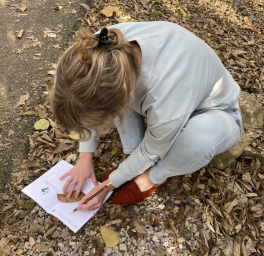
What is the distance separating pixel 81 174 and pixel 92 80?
964 mm

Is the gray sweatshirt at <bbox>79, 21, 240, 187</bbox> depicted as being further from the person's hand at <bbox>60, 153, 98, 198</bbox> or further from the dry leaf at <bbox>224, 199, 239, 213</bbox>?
the dry leaf at <bbox>224, 199, 239, 213</bbox>

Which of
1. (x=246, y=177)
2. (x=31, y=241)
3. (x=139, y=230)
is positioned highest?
(x=246, y=177)

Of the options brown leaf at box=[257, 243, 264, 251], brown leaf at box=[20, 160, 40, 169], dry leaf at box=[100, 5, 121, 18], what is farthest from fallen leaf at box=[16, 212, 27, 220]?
dry leaf at box=[100, 5, 121, 18]

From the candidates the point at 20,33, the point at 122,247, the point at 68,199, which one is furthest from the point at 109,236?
the point at 20,33

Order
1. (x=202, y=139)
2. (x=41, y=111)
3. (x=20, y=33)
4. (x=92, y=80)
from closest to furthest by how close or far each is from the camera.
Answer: (x=92, y=80) → (x=202, y=139) → (x=41, y=111) → (x=20, y=33)

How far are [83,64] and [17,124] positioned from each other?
1.40 meters

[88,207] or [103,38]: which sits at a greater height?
[103,38]

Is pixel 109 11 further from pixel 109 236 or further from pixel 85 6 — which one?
pixel 109 236

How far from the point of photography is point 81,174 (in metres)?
1.67

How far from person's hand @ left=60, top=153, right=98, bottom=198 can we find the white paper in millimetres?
51

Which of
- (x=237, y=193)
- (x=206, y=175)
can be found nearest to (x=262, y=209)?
(x=237, y=193)

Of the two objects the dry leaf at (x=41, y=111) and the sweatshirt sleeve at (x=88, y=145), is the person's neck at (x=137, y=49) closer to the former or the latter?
the sweatshirt sleeve at (x=88, y=145)

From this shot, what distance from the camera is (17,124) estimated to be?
2.00 metres

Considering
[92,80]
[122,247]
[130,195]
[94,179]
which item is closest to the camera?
[92,80]
